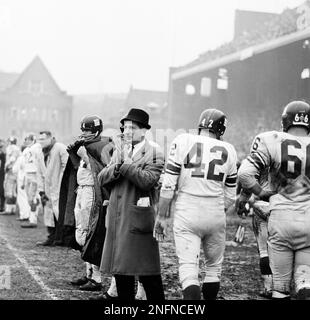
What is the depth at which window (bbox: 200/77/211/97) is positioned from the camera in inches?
941

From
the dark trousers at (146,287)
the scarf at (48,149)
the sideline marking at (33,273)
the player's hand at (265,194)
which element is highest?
the scarf at (48,149)

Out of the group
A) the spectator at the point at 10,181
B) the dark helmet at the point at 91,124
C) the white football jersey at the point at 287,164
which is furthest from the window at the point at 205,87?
the white football jersey at the point at 287,164

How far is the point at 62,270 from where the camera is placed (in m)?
7.13

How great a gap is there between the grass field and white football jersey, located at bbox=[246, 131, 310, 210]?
1.82 meters

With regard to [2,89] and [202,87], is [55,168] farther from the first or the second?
[2,89]

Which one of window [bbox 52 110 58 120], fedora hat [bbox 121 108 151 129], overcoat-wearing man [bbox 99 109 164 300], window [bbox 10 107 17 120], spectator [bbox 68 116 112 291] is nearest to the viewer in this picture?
overcoat-wearing man [bbox 99 109 164 300]

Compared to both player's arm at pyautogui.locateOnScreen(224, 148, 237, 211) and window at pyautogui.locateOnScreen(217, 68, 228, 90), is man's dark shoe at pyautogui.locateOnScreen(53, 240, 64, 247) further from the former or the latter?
window at pyautogui.locateOnScreen(217, 68, 228, 90)

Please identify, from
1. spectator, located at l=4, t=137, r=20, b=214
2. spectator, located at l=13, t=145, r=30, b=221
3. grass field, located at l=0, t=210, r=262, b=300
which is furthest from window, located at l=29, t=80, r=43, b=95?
grass field, located at l=0, t=210, r=262, b=300

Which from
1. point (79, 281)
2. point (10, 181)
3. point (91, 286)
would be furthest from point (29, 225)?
point (91, 286)

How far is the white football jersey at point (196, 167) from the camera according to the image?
15.5 feet

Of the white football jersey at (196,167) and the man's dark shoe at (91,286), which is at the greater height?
the white football jersey at (196,167)

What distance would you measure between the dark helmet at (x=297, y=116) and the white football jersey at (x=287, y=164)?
120 millimetres

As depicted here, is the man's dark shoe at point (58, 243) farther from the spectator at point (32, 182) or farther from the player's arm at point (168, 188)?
the player's arm at point (168, 188)

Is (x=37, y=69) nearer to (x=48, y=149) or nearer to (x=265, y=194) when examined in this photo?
(x=48, y=149)
